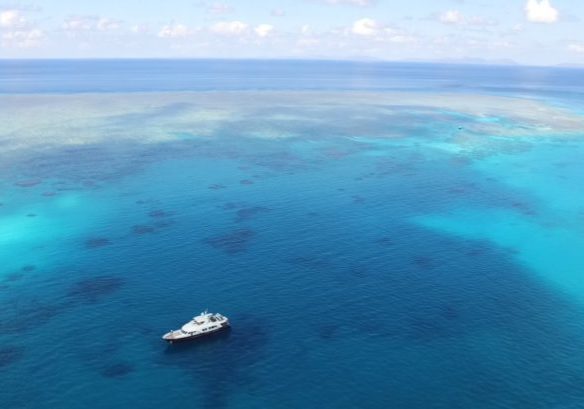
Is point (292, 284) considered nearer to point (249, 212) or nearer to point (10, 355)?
point (249, 212)

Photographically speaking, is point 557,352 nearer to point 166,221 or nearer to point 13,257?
point 166,221

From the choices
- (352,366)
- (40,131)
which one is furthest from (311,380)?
(40,131)

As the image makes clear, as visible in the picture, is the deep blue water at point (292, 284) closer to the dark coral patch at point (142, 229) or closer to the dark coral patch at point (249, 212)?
the dark coral patch at point (249, 212)

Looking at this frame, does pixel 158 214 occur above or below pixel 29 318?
above

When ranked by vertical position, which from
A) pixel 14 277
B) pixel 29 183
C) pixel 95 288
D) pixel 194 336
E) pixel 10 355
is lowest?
pixel 10 355

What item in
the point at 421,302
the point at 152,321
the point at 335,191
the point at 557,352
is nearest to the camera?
the point at 557,352

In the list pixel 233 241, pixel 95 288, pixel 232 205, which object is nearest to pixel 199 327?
pixel 95 288

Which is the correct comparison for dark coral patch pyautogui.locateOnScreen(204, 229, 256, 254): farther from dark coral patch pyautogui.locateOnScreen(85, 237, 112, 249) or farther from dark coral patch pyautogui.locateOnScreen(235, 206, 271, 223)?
dark coral patch pyautogui.locateOnScreen(85, 237, 112, 249)
